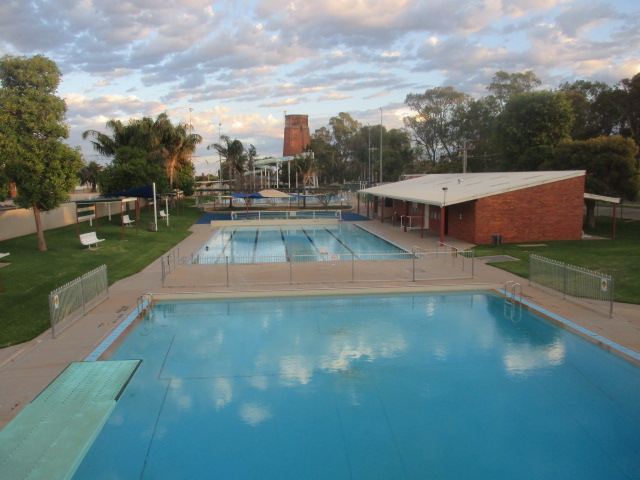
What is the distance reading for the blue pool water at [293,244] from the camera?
22845mm

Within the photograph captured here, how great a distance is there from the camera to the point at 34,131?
1803 centimetres

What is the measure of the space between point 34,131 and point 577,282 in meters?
19.3

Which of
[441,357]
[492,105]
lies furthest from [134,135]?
[492,105]

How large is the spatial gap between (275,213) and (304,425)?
131ft

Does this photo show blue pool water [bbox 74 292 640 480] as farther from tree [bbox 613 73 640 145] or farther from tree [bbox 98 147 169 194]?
tree [bbox 613 73 640 145]

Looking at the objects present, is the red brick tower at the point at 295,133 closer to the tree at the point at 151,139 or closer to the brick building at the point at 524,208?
the tree at the point at 151,139

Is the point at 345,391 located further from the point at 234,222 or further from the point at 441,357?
the point at 234,222

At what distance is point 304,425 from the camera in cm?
809

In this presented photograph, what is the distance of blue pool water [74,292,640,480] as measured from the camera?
699cm

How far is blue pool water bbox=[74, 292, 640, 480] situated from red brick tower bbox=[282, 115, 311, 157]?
115751mm

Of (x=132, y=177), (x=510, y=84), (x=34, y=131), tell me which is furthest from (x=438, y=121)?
(x=34, y=131)

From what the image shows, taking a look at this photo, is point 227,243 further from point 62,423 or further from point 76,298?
point 62,423

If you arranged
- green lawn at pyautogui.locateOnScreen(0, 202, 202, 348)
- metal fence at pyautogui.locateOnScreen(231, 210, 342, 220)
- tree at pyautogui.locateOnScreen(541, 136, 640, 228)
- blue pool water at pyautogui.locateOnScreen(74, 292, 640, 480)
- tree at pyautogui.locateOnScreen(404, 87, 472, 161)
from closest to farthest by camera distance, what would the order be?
blue pool water at pyautogui.locateOnScreen(74, 292, 640, 480) → green lawn at pyautogui.locateOnScreen(0, 202, 202, 348) → tree at pyautogui.locateOnScreen(541, 136, 640, 228) → metal fence at pyautogui.locateOnScreen(231, 210, 342, 220) → tree at pyautogui.locateOnScreen(404, 87, 472, 161)

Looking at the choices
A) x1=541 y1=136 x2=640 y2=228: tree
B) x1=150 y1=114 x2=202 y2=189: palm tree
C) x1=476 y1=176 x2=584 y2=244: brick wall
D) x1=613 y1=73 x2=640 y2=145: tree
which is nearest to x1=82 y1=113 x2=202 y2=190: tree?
x1=150 y1=114 x2=202 y2=189: palm tree
